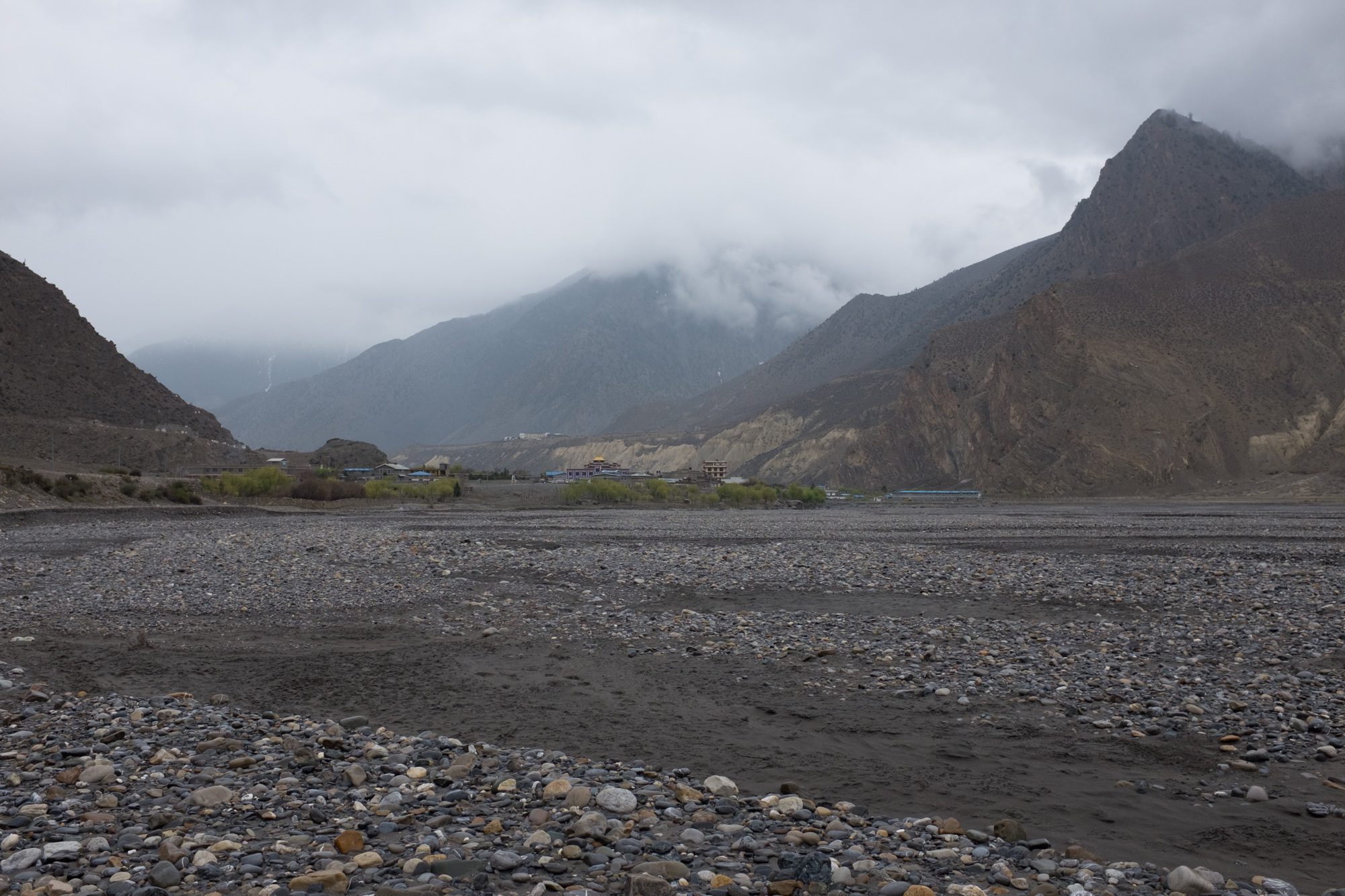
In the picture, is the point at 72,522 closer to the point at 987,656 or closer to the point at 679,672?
the point at 679,672

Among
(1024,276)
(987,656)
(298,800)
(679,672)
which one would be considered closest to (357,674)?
(679,672)

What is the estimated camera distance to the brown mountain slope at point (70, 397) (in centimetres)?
7538

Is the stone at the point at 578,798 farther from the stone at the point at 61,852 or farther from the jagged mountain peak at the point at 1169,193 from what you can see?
the jagged mountain peak at the point at 1169,193

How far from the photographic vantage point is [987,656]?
12305 millimetres

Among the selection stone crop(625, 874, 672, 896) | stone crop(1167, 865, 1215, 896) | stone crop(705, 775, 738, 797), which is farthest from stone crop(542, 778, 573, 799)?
stone crop(1167, 865, 1215, 896)

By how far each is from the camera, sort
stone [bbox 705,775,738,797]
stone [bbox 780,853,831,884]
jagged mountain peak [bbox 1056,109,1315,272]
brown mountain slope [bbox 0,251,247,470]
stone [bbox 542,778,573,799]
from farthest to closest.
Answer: jagged mountain peak [bbox 1056,109,1315,272] < brown mountain slope [bbox 0,251,247,470] < stone [bbox 705,775,738,797] < stone [bbox 542,778,573,799] < stone [bbox 780,853,831,884]

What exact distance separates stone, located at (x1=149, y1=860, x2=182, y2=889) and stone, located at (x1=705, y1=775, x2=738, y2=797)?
3.68 meters

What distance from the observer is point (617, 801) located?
664 cm

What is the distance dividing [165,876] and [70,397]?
94295mm

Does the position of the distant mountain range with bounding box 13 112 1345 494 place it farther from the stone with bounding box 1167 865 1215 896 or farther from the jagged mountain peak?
the stone with bounding box 1167 865 1215 896

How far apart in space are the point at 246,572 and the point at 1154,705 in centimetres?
1950

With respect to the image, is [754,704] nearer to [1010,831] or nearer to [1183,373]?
[1010,831]

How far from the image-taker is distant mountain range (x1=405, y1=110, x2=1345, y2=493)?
362 feet

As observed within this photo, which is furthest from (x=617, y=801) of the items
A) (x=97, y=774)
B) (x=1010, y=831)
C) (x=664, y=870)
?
(x=97, y=774)
